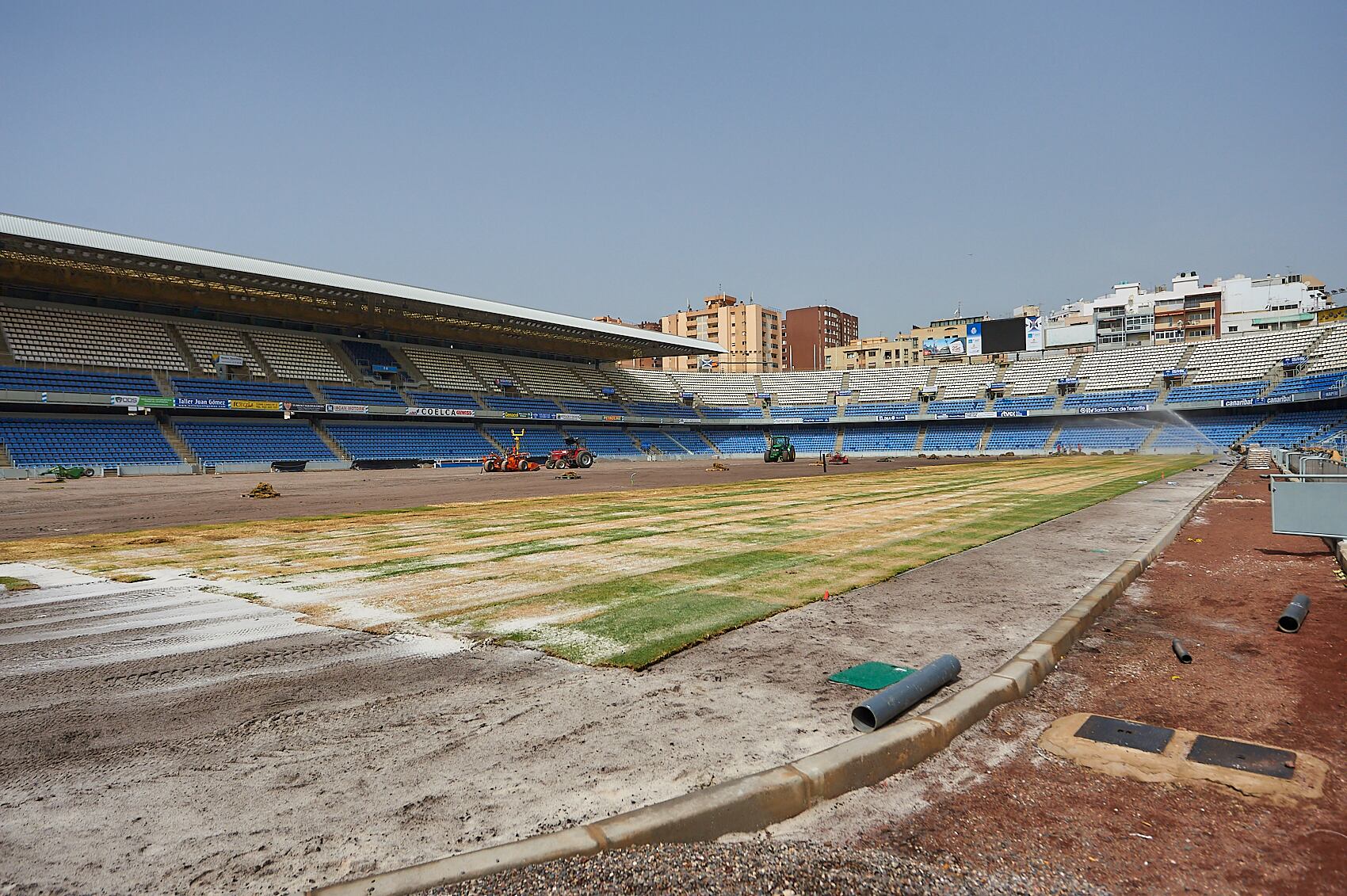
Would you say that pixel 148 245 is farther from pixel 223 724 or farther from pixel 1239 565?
pixel 1239 565

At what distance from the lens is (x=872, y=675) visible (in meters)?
5.23

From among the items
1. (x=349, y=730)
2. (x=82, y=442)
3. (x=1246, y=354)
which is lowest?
(x=349, y=730)

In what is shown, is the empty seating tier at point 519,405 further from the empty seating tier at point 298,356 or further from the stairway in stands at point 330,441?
the stairway in stands at point 330,441

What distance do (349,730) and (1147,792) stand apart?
14.8ft

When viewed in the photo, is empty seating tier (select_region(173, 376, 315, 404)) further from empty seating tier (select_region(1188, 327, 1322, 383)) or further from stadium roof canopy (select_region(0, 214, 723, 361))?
empty seating tier (select_region(1188, 327, 1322, 383))

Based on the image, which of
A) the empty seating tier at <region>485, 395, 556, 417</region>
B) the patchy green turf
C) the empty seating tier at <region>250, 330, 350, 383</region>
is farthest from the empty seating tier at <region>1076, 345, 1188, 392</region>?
the empty seating tier at <region>250, 330, 350, 383</region>

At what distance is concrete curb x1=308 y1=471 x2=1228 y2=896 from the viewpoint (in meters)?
2.88

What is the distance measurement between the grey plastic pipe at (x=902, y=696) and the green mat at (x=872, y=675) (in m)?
0.24

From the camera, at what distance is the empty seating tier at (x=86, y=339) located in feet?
144

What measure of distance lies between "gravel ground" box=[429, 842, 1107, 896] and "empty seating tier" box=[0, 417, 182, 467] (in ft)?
165

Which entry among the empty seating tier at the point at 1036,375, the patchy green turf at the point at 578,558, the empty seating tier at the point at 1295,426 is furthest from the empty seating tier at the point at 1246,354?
the patchy green turf at the point at 578,558

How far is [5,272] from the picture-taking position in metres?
44.1

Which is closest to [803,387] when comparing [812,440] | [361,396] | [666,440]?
[812,440]

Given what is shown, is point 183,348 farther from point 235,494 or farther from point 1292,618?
point 1292,618
